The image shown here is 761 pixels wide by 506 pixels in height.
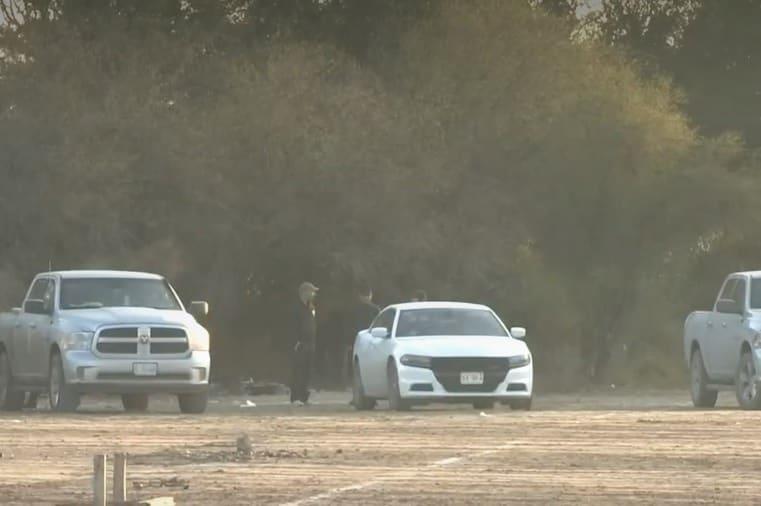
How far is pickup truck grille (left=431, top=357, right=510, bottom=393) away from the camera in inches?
1312

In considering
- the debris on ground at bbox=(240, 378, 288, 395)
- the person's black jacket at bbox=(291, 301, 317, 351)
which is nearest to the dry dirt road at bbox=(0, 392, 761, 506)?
the person's black jacket at bbox=(291, 301, 317, 351)

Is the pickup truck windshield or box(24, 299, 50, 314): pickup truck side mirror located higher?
the pickup truck windshield

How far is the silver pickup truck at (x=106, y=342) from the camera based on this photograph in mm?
32906

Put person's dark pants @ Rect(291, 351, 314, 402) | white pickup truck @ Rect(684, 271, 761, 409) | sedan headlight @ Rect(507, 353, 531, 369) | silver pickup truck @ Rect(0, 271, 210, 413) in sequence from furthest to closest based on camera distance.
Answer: person's dark pants @ Rect(291, 351, 314, 402)
sedan headlight @ Rect(507, 353, 531, 369)
white pickup truck @ Rect(684, 271, 761, 409)
silver pickup truck @ Rect(0, 271, 210, 413)

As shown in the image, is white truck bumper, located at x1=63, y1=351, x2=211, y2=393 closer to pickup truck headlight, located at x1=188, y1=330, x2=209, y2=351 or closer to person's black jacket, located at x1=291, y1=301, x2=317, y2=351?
pickup truck headlight, located at x1=188, y1=330, x2=209, y2=351

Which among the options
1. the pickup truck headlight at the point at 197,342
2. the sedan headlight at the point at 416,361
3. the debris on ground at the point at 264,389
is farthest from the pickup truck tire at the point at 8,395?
the debris on ground at the point at 264,389

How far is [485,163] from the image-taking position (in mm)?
51281

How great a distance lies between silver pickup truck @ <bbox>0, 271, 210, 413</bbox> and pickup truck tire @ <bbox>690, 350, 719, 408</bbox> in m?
7.34

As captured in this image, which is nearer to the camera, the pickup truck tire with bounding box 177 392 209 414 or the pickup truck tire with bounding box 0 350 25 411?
the pickup truck tire with bounding box 177 392 209 414

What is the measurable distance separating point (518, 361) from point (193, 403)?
15.0ft

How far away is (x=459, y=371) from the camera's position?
33.3 meters

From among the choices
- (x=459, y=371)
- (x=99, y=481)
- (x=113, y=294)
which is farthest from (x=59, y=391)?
(x=99, y=481)

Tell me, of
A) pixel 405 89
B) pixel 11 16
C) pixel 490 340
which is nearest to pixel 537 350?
pixel 405 89

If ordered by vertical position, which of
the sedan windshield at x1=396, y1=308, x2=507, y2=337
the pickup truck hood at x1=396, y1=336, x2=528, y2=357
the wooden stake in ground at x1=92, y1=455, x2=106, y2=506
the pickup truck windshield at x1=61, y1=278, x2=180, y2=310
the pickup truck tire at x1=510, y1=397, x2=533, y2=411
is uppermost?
the pickup truck windshield at x1=61, y1=278, x2=180, y2=310
